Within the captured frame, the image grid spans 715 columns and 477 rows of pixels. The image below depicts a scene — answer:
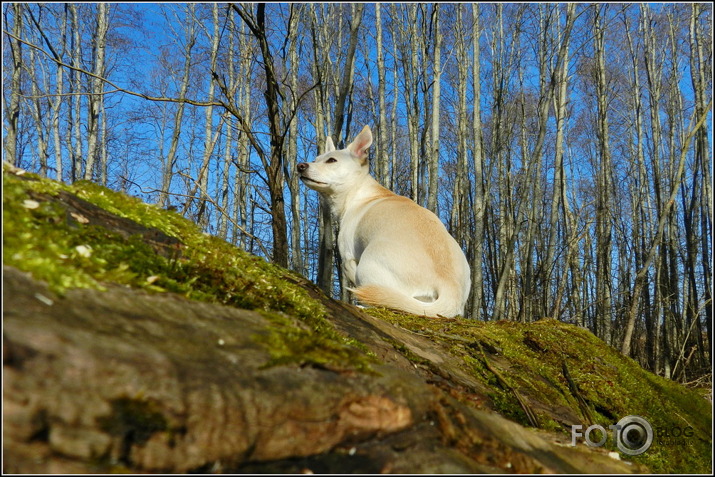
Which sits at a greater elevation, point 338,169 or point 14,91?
point 14,91

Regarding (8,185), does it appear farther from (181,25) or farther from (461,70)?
(181,25)

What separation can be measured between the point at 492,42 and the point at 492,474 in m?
14.4

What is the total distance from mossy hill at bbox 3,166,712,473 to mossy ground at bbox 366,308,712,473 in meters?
0.01

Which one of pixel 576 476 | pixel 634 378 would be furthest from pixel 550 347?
pixel 576 476

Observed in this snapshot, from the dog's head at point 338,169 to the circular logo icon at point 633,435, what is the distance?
4657 millimetres

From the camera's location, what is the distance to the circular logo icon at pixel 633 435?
2148 mm

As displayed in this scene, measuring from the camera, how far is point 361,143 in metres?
6.59

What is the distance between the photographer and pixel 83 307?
38.3 inches

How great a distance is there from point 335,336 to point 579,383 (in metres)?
1.92

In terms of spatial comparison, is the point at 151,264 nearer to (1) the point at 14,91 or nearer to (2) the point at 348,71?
(2) the point at 348,71

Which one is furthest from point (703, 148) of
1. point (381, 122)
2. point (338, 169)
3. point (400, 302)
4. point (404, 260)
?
point (400, 302)
